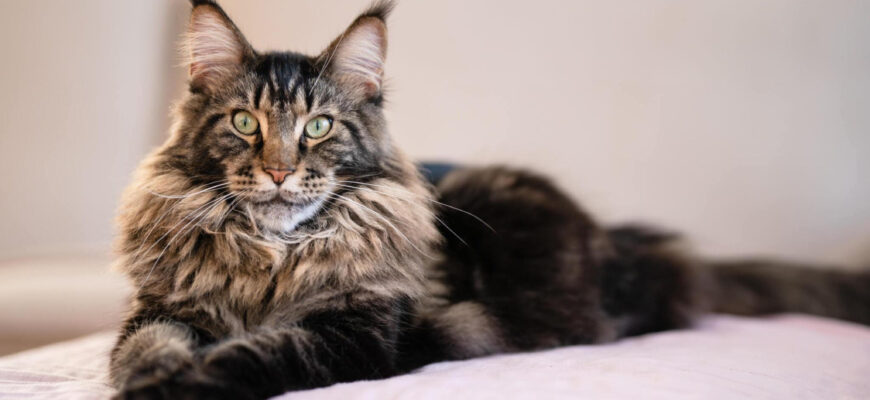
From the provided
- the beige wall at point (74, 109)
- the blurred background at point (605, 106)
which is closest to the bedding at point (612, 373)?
the beige wall at point (74, 109)

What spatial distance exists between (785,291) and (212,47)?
85.4 inches

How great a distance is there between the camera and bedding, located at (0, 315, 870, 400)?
1036 mm

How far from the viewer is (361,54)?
4.52 feet

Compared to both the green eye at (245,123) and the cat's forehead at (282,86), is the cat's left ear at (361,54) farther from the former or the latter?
the green eye at (245,123)

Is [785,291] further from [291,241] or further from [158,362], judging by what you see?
[158,362]

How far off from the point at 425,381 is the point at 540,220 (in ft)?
2.67

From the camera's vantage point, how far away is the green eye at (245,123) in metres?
1.28

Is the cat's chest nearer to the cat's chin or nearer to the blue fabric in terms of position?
the cat's chin

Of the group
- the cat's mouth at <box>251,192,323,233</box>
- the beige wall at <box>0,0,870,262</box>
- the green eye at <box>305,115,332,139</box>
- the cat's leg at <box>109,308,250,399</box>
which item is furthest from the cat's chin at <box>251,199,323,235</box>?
the beige wall at <box>0,0,870,262</box>

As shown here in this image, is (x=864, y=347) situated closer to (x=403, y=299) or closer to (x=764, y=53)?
(x=403, y=299)

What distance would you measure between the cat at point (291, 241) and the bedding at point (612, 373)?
0.09m

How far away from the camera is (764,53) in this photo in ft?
9.46

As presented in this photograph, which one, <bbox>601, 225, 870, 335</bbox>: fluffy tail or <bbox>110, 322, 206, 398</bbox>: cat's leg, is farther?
<bbox>601, 225, 870, 335</bbox>: fluffy tail

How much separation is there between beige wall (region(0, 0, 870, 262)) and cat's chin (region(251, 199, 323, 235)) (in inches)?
56.8
